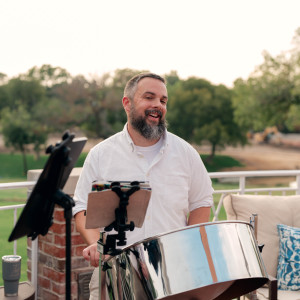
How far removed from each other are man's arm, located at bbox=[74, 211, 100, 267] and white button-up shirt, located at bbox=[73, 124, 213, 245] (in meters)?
0.04

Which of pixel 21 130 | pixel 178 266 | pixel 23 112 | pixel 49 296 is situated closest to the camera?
pixel 178 266

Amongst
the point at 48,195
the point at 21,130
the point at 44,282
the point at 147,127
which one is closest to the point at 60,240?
the point at 44,282

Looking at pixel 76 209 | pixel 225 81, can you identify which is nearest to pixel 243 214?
pixel 76 209

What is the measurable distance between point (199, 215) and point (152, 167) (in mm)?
291

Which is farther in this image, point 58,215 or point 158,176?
point 58,215

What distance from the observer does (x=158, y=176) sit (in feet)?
6.59

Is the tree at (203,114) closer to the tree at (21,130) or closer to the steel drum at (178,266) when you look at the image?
the tree at (21,130)

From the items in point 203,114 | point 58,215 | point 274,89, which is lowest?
point 58,215

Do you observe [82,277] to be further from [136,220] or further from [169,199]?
[136,220]

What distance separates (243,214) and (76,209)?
49.5 inches

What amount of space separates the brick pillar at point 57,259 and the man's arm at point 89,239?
0.86 meters

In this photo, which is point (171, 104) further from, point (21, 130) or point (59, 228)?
point (59, 228)

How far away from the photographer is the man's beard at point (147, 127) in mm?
1963

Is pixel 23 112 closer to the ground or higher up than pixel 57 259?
higher up
